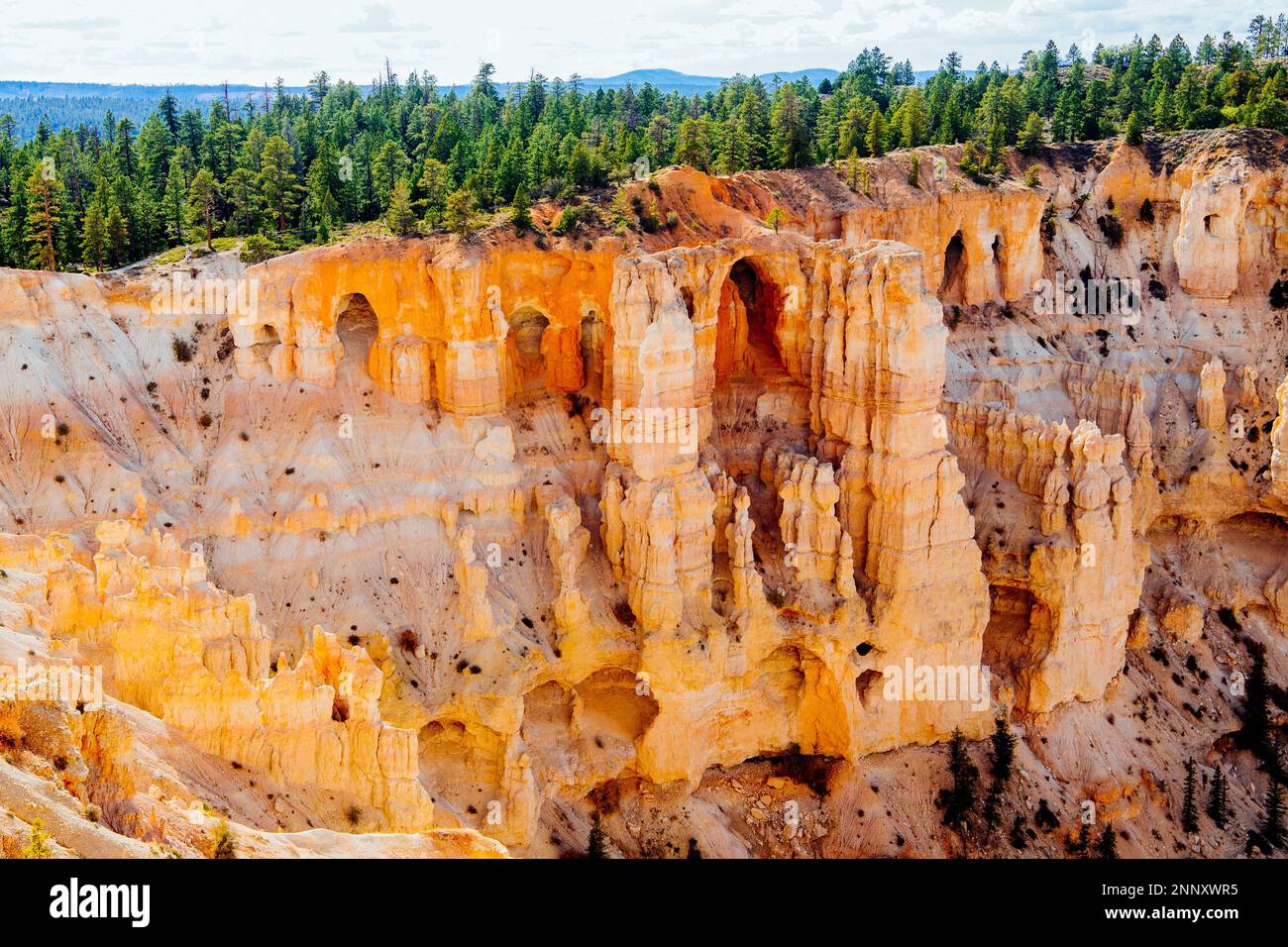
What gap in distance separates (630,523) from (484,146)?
31754 millimetres

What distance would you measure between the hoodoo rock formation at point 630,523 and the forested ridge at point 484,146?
515 centimetres

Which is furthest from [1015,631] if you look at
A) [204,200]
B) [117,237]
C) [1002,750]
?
[117,237]

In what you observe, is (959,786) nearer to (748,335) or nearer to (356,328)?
(748,335)

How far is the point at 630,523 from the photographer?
47844 millimetres

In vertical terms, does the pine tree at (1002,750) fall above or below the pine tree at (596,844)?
above

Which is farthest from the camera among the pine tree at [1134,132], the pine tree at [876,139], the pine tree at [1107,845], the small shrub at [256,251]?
the pine tree at [1134,132]

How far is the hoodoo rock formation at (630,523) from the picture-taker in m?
44.8

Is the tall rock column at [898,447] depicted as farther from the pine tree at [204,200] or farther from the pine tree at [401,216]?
the pine tree at [204,200]

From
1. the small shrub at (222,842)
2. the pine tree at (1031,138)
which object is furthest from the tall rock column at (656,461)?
the pine tree at (1031,138)

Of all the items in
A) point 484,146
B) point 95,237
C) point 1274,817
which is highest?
point 484,146

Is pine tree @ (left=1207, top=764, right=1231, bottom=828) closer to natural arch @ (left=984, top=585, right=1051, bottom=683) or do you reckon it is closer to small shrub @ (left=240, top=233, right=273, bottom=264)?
natural arch @ (left=984, top=585, right=1051, bottom=683)

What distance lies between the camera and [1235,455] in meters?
64.6

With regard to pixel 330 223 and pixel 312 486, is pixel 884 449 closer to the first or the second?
pixel 312 486

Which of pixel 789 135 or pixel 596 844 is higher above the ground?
pixel 789 135
